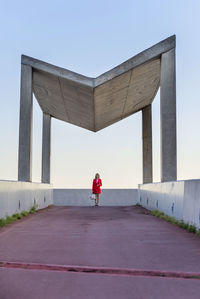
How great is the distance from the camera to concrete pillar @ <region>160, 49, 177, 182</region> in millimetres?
17844

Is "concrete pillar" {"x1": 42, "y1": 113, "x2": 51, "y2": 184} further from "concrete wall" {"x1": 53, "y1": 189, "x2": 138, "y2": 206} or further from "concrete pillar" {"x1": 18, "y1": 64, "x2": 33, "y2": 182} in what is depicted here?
"concrete pillar" {"x1": 18, "y1": 64, "x2": 33, "y2": 182}

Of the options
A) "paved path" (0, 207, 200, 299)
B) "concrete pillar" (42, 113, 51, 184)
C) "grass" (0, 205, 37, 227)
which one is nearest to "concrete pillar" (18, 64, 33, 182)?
"grass" (0, 205, 37, 227)

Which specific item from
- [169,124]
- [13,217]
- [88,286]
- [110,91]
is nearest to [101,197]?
[110,91]

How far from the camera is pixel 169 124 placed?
17906 millimetres

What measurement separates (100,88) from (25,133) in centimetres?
402

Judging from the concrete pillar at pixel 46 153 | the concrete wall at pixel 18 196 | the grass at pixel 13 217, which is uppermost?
the concrete pillar at pixel 46 153

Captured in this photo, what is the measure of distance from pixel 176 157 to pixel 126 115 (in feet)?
45.2

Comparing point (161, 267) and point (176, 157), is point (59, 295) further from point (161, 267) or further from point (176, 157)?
point (176, 157)

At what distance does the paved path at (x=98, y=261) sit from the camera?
4.27 metres

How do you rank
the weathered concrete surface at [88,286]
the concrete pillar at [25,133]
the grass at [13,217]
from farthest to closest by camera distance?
the concrete pillar at [25,133] < the grass at [13,217] < the weathered concrete surface at [88,286]

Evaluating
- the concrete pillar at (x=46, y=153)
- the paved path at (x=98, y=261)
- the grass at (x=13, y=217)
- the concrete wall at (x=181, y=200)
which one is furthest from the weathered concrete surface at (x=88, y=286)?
the concrete pillar at (x=46, y=153)

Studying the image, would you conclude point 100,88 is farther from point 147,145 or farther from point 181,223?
point 181,223

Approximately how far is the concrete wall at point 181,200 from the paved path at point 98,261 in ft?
1.99

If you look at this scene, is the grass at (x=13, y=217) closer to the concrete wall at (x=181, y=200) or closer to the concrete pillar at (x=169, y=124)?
the concrete wall at (x=181, y=200)
